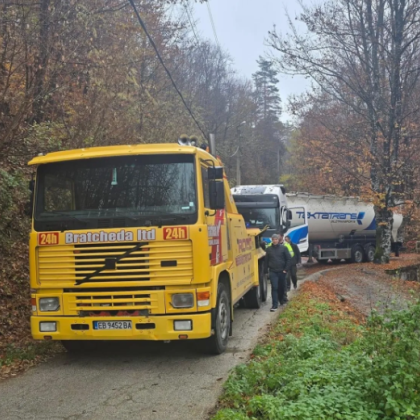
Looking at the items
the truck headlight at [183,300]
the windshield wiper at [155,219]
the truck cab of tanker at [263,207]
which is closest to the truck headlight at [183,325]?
the truck headlight at [183,300]

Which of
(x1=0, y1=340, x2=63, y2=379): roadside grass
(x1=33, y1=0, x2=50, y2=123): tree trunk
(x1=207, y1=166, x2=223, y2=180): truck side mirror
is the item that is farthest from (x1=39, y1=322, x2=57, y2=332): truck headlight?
(x1=33, y1=0, x2=50, y2=123): tree trunk

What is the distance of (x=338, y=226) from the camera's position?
80.3 feet

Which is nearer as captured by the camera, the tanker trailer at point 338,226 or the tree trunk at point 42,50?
the tree trunk at point 42,50

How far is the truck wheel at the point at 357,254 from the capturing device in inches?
1000

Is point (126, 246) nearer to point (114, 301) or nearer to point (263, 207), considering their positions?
point (114, 301)

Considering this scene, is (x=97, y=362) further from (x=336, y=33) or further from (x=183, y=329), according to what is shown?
(x=336, y=33)

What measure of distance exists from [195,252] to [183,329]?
3.32 ft

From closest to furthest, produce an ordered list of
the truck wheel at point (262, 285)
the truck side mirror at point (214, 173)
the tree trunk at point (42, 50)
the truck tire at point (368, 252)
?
1. the truck side mirror at point (214, 173)
2. the tree trunk at point (42, 50)
3. the truck wheel at point (262, 285)
4. the truck tire at point (368, 252)

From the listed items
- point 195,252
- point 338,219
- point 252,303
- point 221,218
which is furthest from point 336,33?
point 195,252

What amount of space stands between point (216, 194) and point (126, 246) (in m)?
1.48

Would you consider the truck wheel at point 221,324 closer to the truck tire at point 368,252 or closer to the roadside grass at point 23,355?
the roadside grass at point 23,355

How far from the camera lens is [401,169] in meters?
20.8

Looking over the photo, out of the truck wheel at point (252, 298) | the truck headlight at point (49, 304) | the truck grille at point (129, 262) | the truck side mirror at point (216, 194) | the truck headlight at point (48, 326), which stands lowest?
the truck wheel at point (252, 298)

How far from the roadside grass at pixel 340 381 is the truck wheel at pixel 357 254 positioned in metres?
19.5
